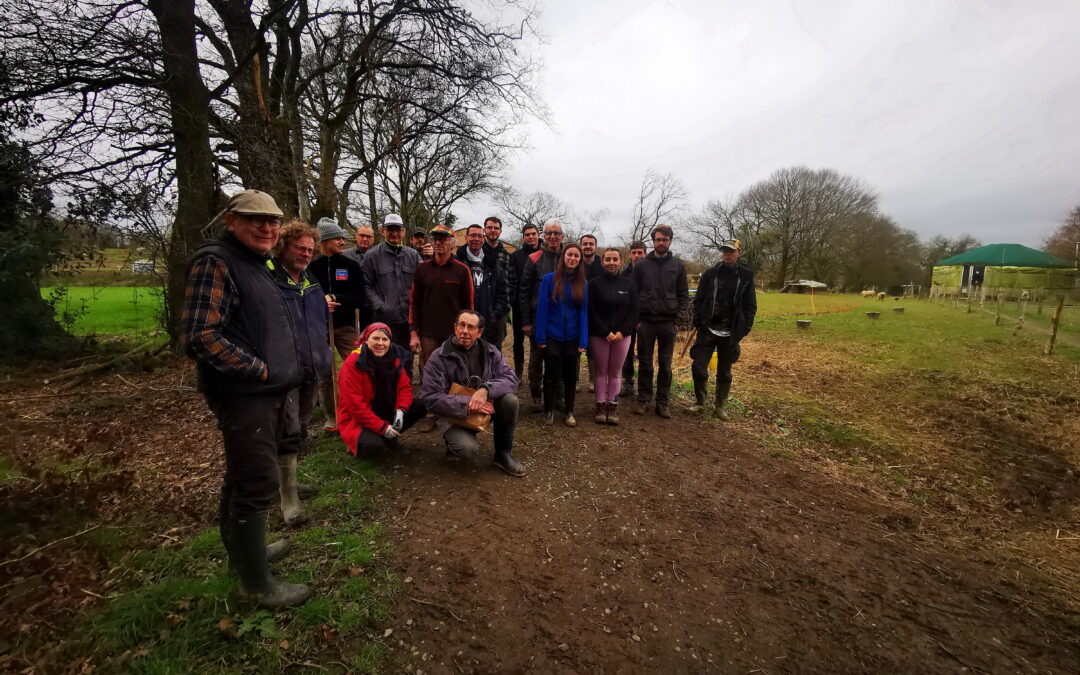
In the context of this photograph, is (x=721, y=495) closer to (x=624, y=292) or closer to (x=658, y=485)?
(x=658, y=485)

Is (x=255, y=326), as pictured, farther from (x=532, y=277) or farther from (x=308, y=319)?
(x=532, y=277)

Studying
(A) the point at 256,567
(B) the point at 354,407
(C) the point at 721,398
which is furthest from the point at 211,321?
(C) the point at 721,398

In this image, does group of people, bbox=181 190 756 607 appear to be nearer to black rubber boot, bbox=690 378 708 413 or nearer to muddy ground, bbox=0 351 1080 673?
black rubber boot, bbox=690 378 708 413

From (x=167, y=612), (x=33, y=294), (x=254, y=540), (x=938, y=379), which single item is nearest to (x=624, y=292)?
(x=254, y=540)

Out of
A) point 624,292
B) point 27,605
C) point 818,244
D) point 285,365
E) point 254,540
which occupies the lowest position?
point 27,605

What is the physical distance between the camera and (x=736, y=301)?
5367 millimetres

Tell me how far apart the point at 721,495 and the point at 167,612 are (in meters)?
3.90

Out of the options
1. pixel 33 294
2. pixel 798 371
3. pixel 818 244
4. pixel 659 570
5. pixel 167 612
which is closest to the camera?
pixel 167 612

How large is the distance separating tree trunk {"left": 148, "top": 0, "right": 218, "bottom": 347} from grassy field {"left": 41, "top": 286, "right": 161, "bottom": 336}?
128cm

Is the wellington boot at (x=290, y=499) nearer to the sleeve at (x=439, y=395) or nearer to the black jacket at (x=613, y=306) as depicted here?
the sleeve at (x=439, y=395)

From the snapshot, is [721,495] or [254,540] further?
[721,495]

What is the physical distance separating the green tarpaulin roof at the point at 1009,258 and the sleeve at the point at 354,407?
44173 mm

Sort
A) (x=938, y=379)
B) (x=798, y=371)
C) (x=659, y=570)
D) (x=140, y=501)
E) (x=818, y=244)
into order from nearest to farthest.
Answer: (x=659, y=570)
(x=140, y=501)
(x=938, y=379)
(x=798, y=371)
(x=818, y=244)

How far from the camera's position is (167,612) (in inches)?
84.7
